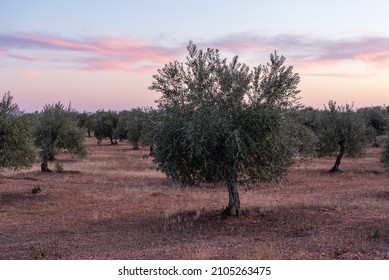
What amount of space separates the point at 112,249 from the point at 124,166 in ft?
105

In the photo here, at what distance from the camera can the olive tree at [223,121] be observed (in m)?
17.7

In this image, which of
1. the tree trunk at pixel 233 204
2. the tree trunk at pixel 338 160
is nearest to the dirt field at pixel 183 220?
the tree trunk at pixel 233 204

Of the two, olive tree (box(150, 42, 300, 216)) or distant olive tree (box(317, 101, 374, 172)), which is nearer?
olive tree (box(150, 42, 300, 216))

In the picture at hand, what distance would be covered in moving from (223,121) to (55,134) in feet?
88.2

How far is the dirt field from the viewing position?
13883 mm

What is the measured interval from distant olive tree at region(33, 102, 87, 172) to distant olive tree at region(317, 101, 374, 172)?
21.6m

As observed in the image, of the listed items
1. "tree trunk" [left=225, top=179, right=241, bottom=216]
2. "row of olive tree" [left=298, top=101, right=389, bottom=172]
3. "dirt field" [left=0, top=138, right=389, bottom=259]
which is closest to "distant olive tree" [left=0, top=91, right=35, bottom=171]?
"dirt field" [left=0, top=138, right=389, bottom=259]

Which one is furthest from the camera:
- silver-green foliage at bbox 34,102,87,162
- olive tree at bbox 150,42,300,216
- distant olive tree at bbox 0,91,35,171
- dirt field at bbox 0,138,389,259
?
silver-green foliage at bbox 34,102,87,162

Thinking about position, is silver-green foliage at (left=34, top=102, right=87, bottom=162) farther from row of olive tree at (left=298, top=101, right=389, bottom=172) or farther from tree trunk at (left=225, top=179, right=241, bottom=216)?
tree trunk at (left=225, top=179, right=241, bottom=216)

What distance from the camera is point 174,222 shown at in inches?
782

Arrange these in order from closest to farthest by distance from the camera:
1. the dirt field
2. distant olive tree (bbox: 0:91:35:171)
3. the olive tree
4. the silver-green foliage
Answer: the dirt field → the olive tree → distant olive tree (bbox: 0:91:35:171) → the silver-green foliage

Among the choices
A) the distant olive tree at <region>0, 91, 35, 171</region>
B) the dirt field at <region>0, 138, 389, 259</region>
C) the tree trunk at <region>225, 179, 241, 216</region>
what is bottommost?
the dirt field at <region>0, 138, 389, 259</region>

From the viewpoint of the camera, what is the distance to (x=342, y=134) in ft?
136

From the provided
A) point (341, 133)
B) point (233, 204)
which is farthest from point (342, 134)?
point (233, 204)
